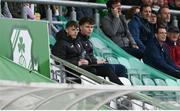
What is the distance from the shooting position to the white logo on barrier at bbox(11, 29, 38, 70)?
9.30 m

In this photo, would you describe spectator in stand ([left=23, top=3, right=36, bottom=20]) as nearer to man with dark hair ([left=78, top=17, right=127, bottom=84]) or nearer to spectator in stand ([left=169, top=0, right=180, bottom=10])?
man with dark hair ([left=78, top=17, right=127, bottom=84])

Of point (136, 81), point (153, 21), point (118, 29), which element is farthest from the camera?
point (153, 21)

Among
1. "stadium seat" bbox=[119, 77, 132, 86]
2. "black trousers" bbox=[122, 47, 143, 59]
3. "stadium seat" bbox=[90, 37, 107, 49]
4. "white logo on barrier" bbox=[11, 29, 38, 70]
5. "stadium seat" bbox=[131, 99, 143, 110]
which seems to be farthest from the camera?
"black trousers" bbox=[122, 47, 143, 59]

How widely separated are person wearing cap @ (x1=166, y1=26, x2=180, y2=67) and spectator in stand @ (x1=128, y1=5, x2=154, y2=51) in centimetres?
32

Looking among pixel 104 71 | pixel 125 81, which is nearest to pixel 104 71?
pixel 104 71

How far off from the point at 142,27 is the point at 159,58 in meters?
0.88

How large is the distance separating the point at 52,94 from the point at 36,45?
361cm

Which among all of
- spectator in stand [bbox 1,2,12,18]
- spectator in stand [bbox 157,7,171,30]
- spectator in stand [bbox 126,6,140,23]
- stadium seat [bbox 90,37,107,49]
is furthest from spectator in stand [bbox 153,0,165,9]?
spectator in stand [bbox 1,2,12,18]

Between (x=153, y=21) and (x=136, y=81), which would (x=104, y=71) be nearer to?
(x=136, y=81)

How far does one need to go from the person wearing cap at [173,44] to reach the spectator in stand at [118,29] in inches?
25.1

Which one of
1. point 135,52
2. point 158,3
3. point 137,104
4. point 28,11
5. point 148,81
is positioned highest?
point 28,11

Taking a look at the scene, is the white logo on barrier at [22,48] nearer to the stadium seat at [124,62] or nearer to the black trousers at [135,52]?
the stadium seat at [124,62]

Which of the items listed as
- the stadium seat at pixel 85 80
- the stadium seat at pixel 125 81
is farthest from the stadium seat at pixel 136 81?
the stadium seat at pixel 85 80

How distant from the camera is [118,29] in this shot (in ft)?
39.1
